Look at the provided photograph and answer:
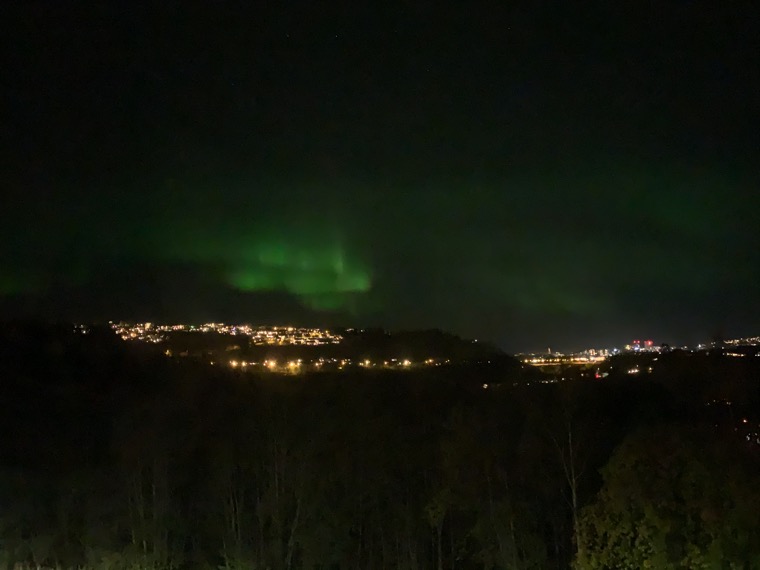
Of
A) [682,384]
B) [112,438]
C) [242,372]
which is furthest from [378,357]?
[112,438]

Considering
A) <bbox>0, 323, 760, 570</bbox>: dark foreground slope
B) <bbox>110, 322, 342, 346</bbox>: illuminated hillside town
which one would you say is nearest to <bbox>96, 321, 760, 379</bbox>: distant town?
<bbox>110, 322, 342, 346</bbox>: illuminated hillside town

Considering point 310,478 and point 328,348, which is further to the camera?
point 328,348

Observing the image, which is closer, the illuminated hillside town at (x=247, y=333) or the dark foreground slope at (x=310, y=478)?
the dark foreground slope at (x=310, y=478)

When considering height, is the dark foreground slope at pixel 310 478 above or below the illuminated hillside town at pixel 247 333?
below

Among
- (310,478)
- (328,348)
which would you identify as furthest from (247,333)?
(310,478)

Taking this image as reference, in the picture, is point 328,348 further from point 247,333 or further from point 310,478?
point 310,478

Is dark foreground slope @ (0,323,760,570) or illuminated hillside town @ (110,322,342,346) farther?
illuminated hillside town @ (110,322,342,346)

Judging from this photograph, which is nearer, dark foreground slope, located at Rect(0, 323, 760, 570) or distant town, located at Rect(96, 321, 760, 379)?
dark foreground slope, located at Rect(0, 323, 760, 570)

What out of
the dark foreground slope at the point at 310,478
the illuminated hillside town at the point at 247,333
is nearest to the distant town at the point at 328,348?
the illuminated hillside town at the point at 247,333

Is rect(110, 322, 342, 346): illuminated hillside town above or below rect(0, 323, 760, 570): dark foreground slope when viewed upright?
above

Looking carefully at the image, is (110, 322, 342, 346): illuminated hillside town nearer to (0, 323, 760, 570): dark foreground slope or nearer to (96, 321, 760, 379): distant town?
(96, 321, 760, 379): distant town

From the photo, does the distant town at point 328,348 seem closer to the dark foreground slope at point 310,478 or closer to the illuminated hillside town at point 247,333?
the illuminated hillside town at point 247,333
